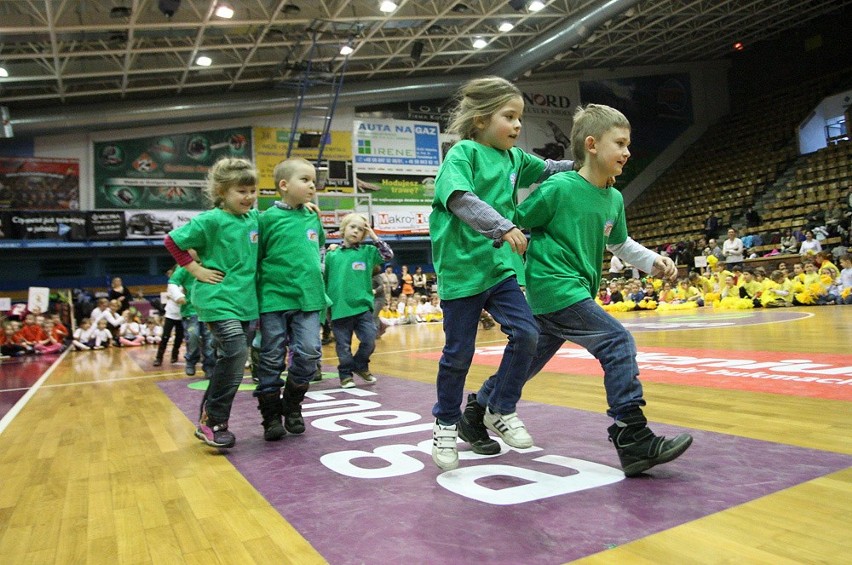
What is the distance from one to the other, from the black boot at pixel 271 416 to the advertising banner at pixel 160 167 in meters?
16.5

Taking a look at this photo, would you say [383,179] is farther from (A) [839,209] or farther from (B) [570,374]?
(B) [570,374]

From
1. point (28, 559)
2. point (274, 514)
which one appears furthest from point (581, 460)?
point (28, 559)

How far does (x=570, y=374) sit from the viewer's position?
188 inches

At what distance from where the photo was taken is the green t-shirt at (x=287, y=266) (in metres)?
3.23

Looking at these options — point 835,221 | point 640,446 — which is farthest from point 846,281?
point 640,446

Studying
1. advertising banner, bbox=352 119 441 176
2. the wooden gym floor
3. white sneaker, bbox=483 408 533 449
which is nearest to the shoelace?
the wooden gym floor

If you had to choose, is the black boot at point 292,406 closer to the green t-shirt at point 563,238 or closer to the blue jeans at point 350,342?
the green t-shirt at point 563,238

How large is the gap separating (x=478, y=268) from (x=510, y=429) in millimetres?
652

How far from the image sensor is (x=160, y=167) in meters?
19.2

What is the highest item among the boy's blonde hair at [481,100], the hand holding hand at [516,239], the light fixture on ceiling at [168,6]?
the light fixture on ceiling at [168,6]

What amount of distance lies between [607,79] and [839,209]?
1240 cm

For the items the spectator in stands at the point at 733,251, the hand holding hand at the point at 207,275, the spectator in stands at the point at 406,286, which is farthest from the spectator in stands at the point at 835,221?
the hand holding hand at the point at 207,275

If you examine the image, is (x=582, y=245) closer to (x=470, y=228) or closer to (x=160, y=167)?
(x=470, y=228)

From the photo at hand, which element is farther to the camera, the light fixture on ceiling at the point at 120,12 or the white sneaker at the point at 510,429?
the light fixture on ceiling at the point at 120,12
